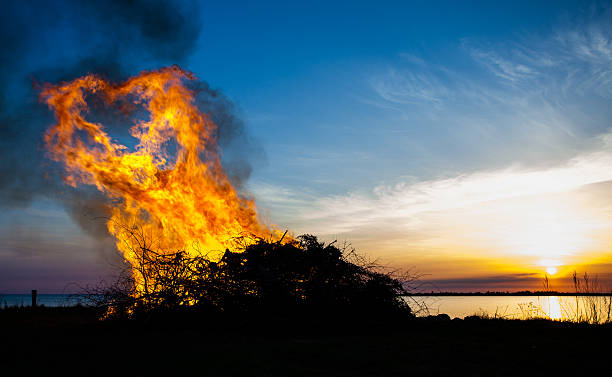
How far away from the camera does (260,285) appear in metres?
12.5

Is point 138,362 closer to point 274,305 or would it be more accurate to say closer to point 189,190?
point 274,305

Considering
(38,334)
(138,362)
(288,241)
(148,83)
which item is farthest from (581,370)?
(148,83)

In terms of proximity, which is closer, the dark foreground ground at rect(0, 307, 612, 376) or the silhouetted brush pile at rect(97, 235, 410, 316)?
the dark foreground ground at rect(0, 307, 612, 376)

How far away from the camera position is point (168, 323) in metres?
11.9

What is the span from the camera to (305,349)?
8.34m

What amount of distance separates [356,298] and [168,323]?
5.61 metres

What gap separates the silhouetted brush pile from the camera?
1225 cm

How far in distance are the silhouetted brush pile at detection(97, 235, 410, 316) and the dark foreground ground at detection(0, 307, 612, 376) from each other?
496mm

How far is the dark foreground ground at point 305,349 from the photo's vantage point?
650cm

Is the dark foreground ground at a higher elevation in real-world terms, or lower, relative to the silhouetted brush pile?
lower

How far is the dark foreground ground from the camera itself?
650 centimetres

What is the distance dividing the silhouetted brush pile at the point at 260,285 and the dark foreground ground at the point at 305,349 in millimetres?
496

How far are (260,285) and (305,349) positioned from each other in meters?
4.37

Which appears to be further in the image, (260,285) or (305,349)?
(260,285)
